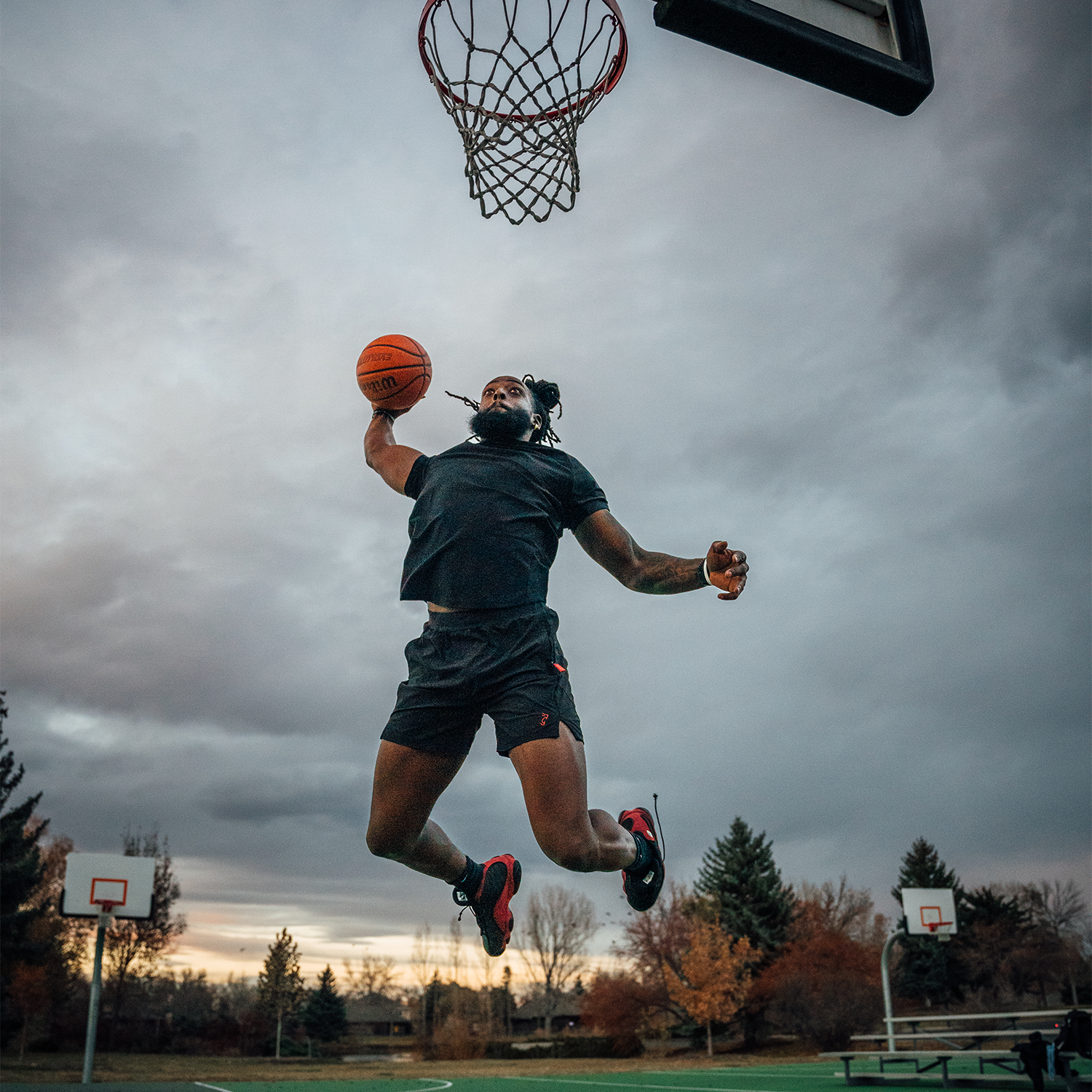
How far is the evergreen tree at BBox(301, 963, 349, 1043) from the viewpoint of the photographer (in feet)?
188

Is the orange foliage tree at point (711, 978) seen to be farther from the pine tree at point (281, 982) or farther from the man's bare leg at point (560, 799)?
the man's bare leg at point (560, 799)

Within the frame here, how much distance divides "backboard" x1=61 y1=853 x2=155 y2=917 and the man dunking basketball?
656 inches

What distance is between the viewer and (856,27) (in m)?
3.55

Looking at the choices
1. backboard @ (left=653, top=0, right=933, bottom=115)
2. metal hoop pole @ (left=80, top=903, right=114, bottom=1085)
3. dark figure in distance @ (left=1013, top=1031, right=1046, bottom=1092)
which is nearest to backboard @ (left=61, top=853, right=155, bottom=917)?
metal hoop pole @ (left=80, top=903, right=114, bottom=1085)

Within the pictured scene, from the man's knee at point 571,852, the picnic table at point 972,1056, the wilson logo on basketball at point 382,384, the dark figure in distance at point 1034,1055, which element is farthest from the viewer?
the picnic table at point 972,1056

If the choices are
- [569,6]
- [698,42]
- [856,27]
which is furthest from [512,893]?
[569,6]

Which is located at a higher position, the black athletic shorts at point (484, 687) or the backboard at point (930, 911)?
the black athletic shorts at point (484, 687)

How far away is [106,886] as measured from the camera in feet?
58.6

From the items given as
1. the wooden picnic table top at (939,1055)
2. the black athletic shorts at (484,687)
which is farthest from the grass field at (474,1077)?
the black athletic shorts at (484,687)

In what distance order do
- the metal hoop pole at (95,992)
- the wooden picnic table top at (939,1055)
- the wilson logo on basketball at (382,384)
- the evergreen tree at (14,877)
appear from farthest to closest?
the evergreen tree at (14,877) → the metal hoop pole at (95,992) → the wooden picnic table top at (939,1055) → the wilson logo on basketball at (382,384)

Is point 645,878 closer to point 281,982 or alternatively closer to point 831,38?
point 831,38

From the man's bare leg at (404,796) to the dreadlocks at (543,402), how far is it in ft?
4.60

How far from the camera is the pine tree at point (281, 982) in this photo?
50250 millimetres

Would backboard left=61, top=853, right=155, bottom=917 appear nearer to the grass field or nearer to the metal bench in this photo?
the grass field
